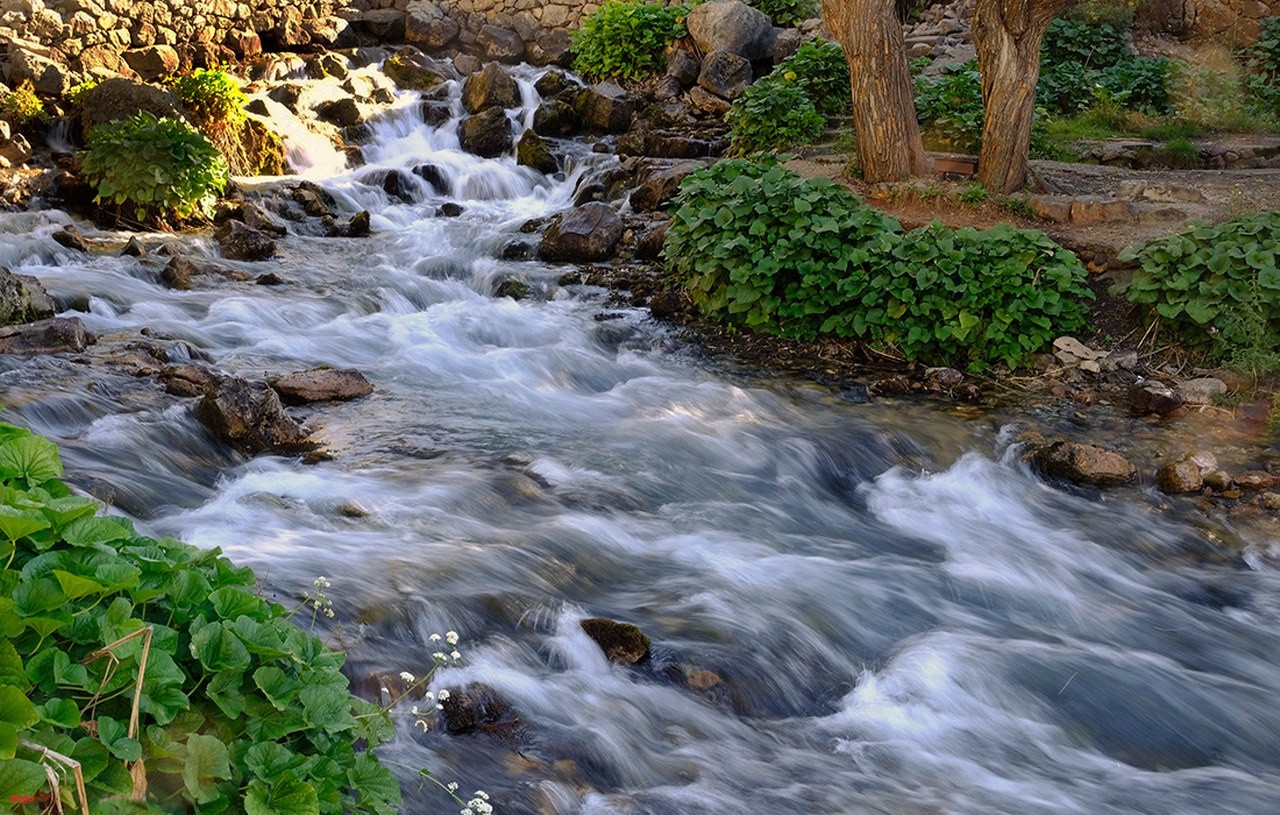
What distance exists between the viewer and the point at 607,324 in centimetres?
939

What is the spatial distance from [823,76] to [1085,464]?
8.01 metres

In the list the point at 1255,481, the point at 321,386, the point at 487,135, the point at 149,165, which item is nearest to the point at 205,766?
the point at 321,386

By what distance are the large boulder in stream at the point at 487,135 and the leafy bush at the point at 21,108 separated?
5114 mm

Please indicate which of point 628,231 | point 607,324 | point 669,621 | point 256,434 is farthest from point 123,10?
point 669,621

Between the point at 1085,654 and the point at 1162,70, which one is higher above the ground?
the point at 1162,70

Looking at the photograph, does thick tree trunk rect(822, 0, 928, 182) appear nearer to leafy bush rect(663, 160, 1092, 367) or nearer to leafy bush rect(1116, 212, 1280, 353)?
leafy bush rect(663, 160, 1092, 367)

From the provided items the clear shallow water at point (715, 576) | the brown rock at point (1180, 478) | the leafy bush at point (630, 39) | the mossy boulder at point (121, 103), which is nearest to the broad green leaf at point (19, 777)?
the clear shallow water at point (715, 576)

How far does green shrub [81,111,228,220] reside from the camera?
10.8 meters

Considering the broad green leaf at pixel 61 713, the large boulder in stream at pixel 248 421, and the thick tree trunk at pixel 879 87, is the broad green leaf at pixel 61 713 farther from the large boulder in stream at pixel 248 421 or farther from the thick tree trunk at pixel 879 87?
the thick tree trunk at pixel 879 87

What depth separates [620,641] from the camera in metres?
4.60

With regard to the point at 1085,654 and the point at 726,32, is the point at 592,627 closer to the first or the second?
the point at 1085,654

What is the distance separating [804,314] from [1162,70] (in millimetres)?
8267

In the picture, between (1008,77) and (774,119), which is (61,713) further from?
(774,119)

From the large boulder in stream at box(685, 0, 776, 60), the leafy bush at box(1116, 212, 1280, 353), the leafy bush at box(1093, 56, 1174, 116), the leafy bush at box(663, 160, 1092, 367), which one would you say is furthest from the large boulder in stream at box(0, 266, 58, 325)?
the leafy bush at box(1093, 56, 1174, 116)
